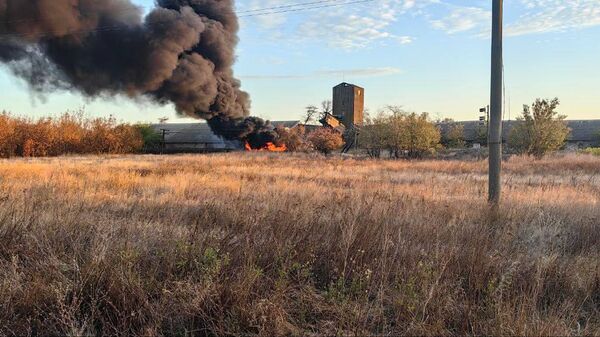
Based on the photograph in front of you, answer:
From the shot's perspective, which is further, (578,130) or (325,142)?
(578,130)

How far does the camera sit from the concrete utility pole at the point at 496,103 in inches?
303

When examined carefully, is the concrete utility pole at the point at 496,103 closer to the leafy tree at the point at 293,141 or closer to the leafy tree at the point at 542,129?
the leafy tree at the point at 542,129

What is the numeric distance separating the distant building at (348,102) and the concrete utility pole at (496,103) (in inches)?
2769

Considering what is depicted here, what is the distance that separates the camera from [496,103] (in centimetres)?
769

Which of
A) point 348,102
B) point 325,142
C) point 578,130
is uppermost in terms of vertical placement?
point 348,102

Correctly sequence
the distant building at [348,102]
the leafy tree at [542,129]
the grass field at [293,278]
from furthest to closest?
the distant building at [348,102]
the leafy tree at [542,129]
the grass field at [293,278]

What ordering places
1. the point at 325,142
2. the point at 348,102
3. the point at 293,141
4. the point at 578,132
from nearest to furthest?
the point at 325,142, the point at 293,141, the point at 578,132, the point at 348,102

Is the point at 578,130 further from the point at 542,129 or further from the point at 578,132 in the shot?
the point at 542,129

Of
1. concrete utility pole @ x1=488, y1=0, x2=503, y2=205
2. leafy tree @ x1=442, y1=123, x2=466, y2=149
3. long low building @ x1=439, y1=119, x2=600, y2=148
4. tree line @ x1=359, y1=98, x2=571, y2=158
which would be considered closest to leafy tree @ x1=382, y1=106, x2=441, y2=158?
tree line @ x1=359, y1=98, x2=571, y2=158

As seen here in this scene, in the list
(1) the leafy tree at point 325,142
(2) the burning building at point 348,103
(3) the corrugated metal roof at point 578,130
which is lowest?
(1) the leafy tree at point 325,142

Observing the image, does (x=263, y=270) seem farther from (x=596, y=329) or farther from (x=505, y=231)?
(x=505, y=231)

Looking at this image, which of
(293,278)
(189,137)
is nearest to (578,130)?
(189,137)

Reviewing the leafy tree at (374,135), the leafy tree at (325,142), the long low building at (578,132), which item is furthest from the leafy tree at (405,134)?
the long low building at (578,132)

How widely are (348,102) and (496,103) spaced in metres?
73.0
